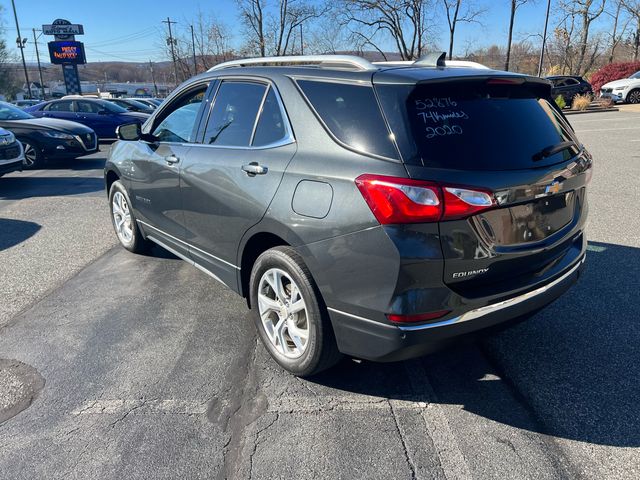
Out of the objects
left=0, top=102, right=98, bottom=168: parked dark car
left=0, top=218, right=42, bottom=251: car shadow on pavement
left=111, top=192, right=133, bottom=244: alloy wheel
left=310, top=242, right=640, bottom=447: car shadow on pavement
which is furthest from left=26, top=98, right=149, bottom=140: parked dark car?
left=310, top=242, right=640, bottom=447: car shadow on pavement

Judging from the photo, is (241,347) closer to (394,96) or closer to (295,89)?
(295,89)

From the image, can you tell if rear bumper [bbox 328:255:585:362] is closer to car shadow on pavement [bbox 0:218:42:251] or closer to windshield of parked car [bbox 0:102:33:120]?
car shadow on pavement [bbox 0:218:42:251]

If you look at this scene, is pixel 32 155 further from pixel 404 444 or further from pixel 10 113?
pixel 404 444

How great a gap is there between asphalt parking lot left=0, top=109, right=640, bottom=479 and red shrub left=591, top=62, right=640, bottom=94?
3429 cm

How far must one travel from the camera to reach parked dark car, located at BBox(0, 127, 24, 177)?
28.2 feet

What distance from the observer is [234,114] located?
3396mm

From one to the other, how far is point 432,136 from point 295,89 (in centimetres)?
97

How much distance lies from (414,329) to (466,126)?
1.05 m

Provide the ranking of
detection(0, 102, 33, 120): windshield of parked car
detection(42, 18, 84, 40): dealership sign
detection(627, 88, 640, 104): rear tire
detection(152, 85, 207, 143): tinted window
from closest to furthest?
detection(152, 85, 207, 143): tinted window → detection(0, 102, 33, 120): windshield of parked car → detection(627, 88, 640, 104): rear tire → detection(42, 18, 84, 40): dealership sign

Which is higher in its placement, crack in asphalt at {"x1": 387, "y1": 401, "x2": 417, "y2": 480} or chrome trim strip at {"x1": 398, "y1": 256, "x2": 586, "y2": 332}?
chrome trim strip at {"x1": 398, "y1": 256, "x2": 586, "y2": 332}

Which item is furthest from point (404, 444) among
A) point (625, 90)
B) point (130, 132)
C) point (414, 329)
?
point (625, 90)

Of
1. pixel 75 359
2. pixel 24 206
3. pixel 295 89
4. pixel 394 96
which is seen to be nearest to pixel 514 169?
pixel 394 96

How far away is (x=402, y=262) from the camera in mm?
2168

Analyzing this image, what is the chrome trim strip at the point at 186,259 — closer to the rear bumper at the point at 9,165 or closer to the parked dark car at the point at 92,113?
the rear bumper at the point at 9,165
